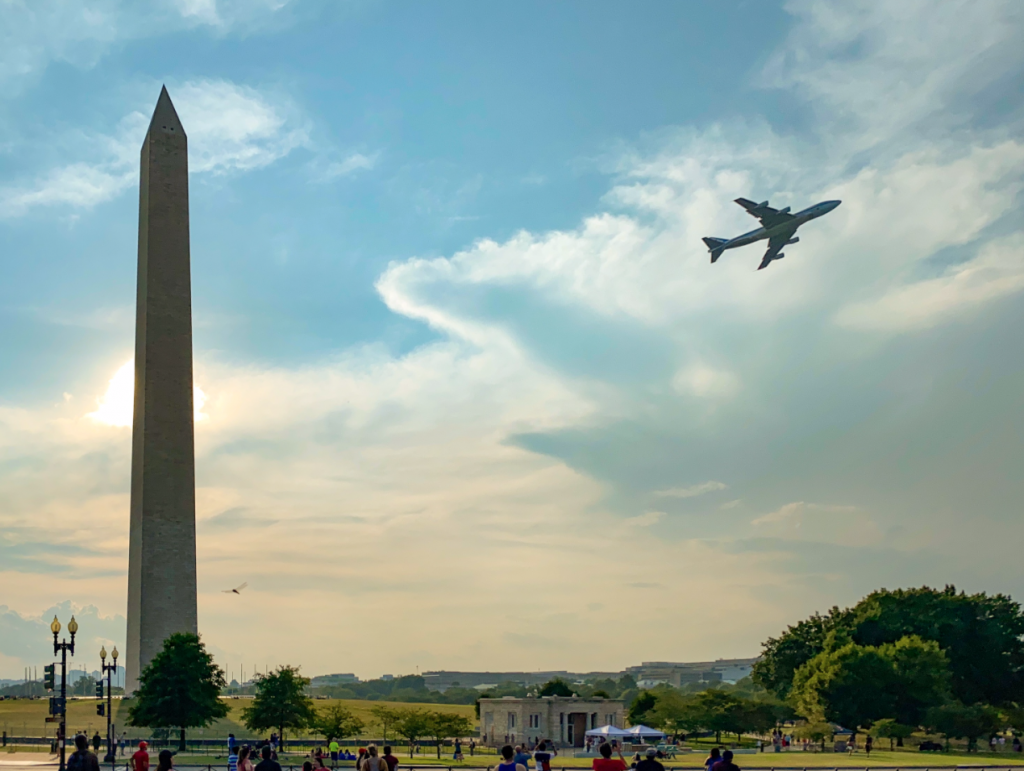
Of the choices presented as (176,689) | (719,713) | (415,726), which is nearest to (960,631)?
(719,713)

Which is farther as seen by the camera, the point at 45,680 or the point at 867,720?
the point at 867,720

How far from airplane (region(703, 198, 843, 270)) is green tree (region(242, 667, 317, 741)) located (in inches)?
1389

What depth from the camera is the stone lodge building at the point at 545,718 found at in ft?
233

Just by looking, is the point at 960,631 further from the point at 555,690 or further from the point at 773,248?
the point at 773,248

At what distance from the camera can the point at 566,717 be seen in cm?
7238

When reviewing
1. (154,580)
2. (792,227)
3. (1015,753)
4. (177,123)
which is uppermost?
(177,123)

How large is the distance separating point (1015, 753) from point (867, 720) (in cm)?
889

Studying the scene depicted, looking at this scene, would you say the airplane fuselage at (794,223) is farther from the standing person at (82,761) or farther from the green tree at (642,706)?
the standing person at (82,761)

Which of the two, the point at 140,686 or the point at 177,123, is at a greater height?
the point at 177,123

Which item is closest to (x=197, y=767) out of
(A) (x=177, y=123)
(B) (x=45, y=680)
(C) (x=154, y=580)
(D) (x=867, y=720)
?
(B) (x=45, y=680)

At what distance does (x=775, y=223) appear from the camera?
5634cm

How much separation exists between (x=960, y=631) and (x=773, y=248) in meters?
39.8

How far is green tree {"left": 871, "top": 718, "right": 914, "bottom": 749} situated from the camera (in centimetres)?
6669

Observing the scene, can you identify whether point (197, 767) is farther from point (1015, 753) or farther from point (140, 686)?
point (1015, 753)
